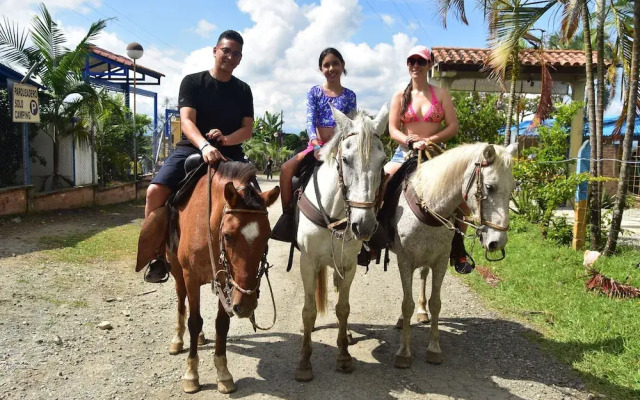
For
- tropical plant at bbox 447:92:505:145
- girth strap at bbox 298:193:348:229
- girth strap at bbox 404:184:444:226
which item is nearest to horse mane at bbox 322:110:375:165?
girth strap at bbox 298:193:348:229

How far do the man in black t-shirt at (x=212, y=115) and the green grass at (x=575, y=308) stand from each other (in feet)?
11.8

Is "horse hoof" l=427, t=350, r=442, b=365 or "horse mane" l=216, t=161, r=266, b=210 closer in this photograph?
"horse mane" l=216, t=161, r=266, b=210

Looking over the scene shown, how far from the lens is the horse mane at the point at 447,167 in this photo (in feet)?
12.2

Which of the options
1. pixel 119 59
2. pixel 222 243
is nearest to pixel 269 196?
pixel 222 243

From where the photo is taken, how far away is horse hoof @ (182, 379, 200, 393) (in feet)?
11.9

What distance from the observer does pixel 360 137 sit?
11.1 ft

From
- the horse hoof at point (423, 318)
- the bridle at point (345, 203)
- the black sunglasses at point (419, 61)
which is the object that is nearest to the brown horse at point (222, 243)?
the bridle at point (345, 203)

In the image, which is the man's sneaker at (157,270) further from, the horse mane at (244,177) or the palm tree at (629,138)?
the palm tree at (629,138)

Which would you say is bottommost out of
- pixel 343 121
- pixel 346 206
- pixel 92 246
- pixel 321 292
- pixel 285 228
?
pixel 92 246

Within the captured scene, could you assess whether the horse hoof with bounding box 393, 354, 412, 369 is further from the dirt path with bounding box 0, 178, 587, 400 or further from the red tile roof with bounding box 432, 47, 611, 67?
the red tile roof with bounding box 432, 47, 611, 67

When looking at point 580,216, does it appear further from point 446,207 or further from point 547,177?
point 446,207

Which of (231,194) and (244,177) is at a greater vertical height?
(244,177)

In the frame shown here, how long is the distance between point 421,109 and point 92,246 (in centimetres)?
664

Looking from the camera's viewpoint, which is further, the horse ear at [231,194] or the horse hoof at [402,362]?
the horse hoof at [402,362]
